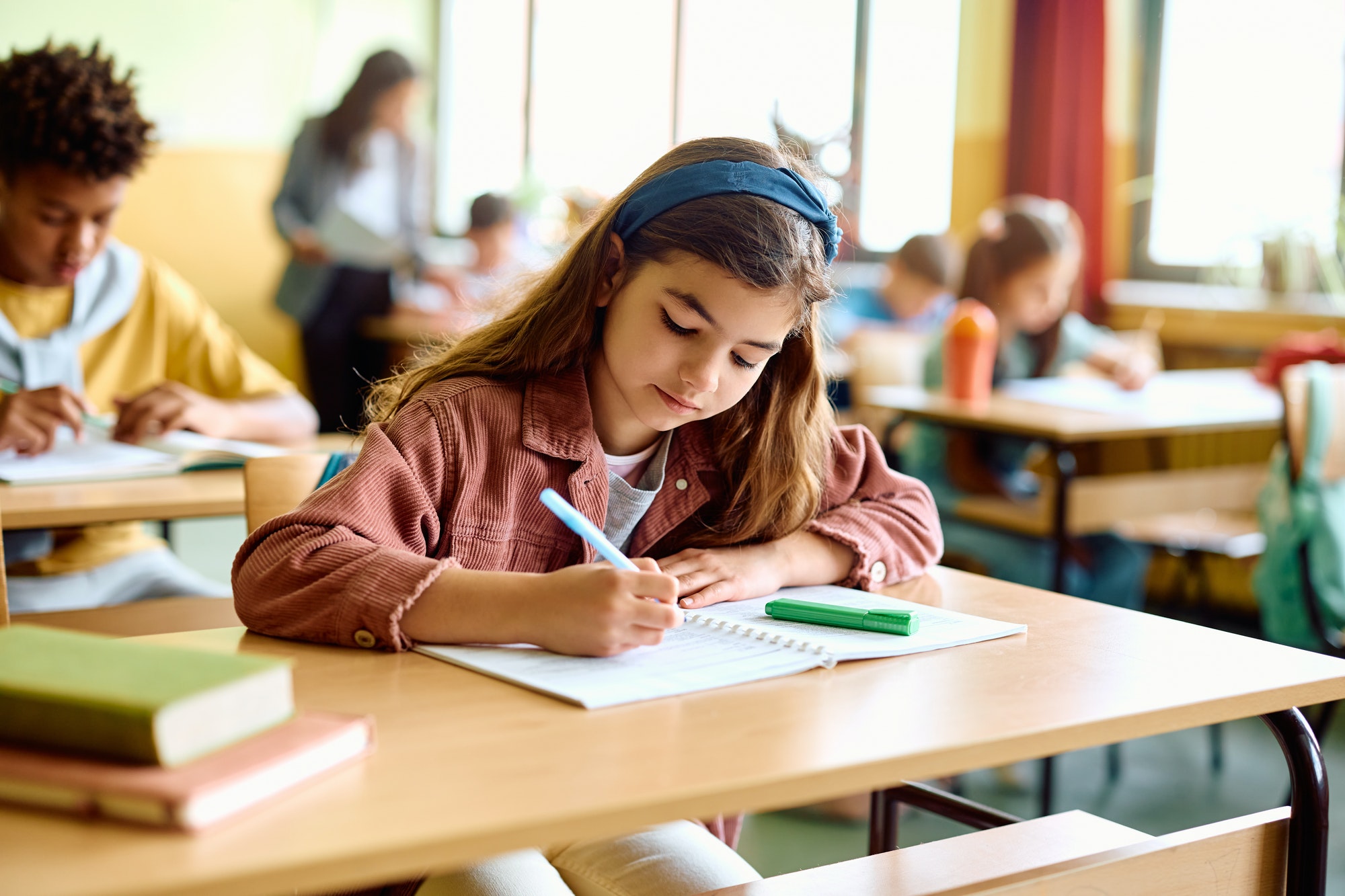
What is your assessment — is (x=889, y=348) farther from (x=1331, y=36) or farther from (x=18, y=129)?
(x=18, y=129)

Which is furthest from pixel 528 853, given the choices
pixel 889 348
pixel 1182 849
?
pixel 889 348

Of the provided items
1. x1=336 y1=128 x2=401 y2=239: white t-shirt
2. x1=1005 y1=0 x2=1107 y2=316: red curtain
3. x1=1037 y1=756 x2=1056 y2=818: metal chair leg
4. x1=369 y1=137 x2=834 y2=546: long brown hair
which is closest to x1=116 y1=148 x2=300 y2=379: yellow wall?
x1=336 y1=128 x2=401 y2=239: white t-shirt

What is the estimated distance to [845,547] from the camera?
4.03ft

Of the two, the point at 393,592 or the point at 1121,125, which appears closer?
the point at 393,592

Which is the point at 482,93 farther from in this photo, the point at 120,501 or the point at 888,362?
the point at 120,501

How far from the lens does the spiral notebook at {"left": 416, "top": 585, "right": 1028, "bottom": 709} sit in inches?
34.1

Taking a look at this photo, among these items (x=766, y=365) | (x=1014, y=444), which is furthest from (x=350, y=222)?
(x=766, y=365)

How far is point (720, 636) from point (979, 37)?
4.49 m

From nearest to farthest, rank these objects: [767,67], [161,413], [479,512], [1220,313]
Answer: [479,512]
[161,413]
[1220,313]
[767,67]

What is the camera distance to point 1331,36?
12.7ft

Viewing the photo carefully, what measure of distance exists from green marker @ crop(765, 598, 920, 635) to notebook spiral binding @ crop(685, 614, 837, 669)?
0.17 ft

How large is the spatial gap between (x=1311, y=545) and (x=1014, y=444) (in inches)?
35.6

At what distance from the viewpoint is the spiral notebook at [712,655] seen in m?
0.87

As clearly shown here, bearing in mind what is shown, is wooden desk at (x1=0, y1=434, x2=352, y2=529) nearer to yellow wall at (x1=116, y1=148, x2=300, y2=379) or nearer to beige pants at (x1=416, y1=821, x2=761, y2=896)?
beige pants at (x1=416, y1=821, x2=761, y2=896)
